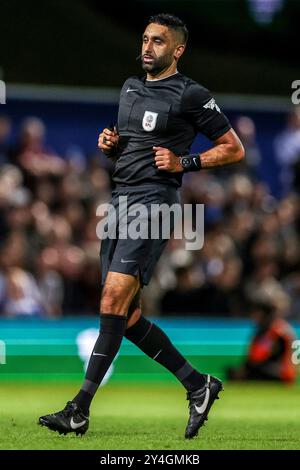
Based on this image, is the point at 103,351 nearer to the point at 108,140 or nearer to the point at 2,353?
the point at 108,140

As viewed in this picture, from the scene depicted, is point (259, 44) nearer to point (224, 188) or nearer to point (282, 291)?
point (224, 188)

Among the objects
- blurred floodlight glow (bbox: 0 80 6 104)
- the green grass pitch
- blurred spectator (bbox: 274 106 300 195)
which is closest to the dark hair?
the green grass pitch

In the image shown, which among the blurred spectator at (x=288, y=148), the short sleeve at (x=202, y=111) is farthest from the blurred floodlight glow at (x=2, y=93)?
the short sleeve at (x=202, y=111)

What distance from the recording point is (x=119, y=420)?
871cm

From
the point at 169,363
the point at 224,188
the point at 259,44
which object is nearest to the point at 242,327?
the point at 224,188

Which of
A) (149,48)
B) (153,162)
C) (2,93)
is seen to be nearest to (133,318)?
(153,162)

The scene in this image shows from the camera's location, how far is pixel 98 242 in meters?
14.4

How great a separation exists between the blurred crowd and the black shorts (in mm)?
5956

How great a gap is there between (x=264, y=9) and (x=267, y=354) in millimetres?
5182

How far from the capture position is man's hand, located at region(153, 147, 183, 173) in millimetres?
7391

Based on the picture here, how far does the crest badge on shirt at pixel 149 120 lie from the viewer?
24.6ft

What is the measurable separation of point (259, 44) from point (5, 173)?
456 centimetres

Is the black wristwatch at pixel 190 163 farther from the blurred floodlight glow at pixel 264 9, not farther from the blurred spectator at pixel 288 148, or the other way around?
the blurred spectator at pixel 288 148

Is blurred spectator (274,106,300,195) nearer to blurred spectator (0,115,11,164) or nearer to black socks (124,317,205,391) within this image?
blurred spectator (0,115,11,164)
